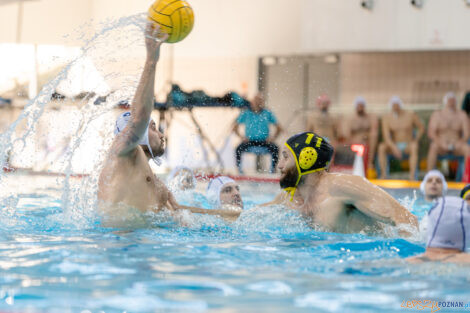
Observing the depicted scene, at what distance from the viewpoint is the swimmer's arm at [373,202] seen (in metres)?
3.63

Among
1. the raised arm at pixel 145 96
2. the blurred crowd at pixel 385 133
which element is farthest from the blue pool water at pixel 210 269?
the blurred crowd at pixel 385 133

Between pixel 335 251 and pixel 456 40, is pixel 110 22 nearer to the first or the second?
pixel 335 251

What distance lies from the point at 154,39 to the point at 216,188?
6.63 ft

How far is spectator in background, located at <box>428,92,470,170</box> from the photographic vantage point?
31.8ft

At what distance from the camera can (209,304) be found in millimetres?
2248

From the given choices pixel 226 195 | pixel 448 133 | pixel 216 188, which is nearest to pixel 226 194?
pixel 226 195

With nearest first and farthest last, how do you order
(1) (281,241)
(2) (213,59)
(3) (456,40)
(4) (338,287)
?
(4) (338,287)
(1) (281,241)
(3) (456,40)
(2) (213,59)

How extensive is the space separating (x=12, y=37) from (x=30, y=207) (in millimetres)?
10260

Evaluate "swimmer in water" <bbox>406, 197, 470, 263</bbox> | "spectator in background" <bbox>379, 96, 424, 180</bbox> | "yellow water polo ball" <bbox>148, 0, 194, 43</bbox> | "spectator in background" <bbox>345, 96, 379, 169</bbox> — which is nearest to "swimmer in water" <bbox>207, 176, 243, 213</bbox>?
"yellow water polo ball" <bbox>148, 0, 194, 43</bbox>

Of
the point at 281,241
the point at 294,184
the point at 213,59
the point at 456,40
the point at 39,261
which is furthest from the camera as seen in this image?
the point at 213,59

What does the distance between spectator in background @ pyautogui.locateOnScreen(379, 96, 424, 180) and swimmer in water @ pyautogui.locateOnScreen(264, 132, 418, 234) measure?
6296 mm

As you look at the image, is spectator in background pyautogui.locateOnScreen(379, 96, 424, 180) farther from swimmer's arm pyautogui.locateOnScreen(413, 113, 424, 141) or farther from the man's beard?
the man's beard

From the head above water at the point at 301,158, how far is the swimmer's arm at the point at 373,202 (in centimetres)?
23

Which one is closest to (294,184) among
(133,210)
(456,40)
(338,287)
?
(133,210)
